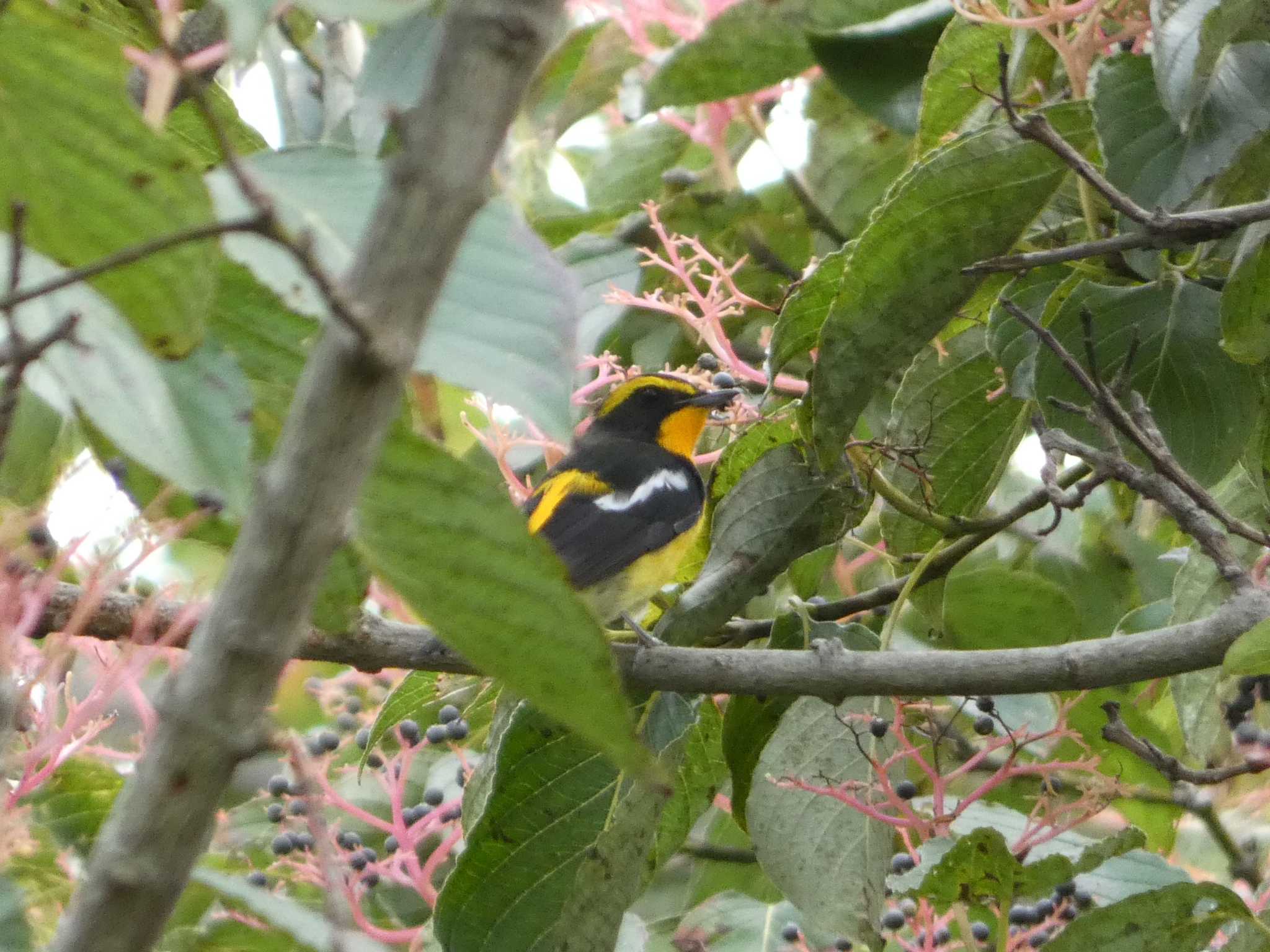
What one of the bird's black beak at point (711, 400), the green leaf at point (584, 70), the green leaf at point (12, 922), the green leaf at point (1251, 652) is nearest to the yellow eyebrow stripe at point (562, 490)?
the bird's black beak at point (711, 400)

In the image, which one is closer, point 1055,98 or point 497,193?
point 1055,98

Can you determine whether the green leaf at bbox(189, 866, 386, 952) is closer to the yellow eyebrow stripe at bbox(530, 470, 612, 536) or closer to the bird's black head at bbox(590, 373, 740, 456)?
the yellow eyebrow stripe at bbox(530, 470, 612, 536)

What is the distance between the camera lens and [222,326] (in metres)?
1.14

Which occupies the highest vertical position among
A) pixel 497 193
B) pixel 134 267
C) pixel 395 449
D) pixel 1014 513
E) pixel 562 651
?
pixel 497 193

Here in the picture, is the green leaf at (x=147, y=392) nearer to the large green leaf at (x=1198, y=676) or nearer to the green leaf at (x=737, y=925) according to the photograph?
the large green leaf at (x=1198, y=676)

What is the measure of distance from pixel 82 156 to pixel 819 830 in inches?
69.2

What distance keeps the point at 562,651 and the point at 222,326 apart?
430mm

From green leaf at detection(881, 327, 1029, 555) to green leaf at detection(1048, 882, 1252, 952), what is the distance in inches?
26.9

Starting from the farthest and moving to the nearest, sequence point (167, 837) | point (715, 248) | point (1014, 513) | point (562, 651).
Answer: point (715, 248) < point (1014, 513) < point (562, 651) < point (167, 837)

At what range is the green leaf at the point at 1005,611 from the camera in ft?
9.36

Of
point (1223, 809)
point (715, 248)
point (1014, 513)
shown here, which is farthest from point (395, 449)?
point (1223, 809)

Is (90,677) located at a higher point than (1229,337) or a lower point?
lower

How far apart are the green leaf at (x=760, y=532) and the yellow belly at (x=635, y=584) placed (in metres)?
1.22

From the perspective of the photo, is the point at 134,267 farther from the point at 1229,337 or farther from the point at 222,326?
the point at 1229,337
